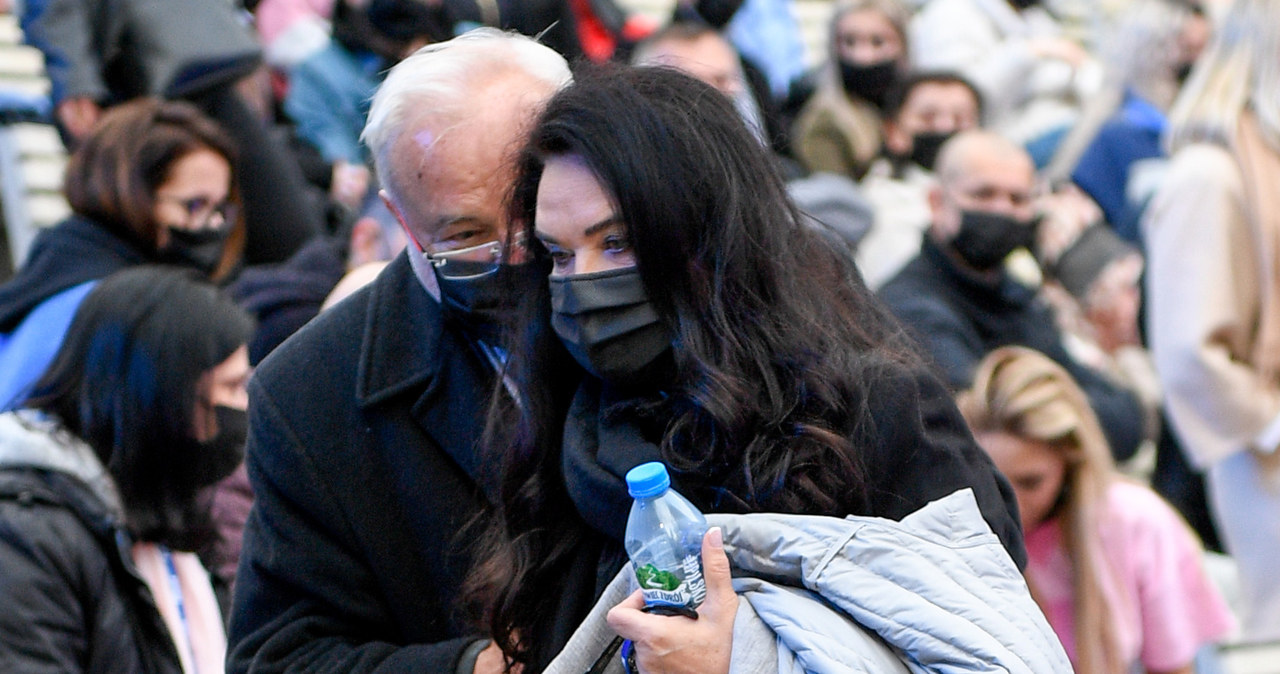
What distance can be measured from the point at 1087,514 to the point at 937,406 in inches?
53.4

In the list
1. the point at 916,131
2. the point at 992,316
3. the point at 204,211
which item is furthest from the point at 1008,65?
the point at 204,211

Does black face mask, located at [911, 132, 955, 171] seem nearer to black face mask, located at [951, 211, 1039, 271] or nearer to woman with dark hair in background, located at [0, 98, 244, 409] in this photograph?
black face mask, located at [951, 211, 1039, 271]

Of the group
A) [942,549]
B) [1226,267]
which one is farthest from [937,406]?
[1226,267]

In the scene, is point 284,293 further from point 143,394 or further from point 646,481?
point 646,481

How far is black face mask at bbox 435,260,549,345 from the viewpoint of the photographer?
2264 mm

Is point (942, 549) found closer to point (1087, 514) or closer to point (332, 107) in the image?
point (1087, 514)

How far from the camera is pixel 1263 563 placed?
13.8ft

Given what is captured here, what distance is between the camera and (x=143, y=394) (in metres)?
3.09

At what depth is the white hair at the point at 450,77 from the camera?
260 cm

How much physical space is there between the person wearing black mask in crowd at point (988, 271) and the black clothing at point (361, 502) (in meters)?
2.19

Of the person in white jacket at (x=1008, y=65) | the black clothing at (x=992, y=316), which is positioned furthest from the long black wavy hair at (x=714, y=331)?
the person in white jacket at (x=1008, y=65)

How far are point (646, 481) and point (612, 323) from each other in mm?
241

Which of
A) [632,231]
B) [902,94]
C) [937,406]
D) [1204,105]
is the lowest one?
[902,94]

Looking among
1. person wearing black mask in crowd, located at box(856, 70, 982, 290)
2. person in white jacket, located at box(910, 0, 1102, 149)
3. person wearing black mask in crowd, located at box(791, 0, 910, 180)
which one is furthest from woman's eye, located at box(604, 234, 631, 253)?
person in white jacket, located at box(910, 0, 1102, 149)
